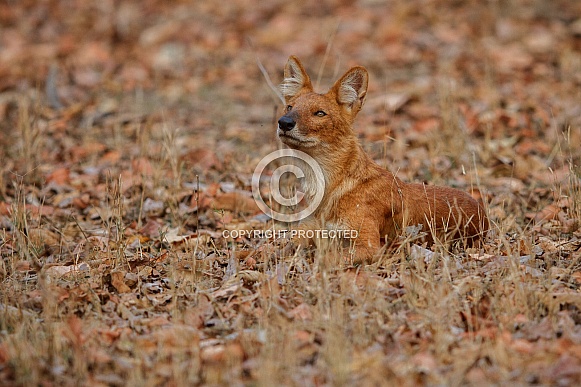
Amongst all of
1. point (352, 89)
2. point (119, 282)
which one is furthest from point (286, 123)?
point (119, 282)

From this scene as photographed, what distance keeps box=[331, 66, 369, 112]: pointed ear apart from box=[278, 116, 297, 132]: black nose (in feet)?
A: 2.02

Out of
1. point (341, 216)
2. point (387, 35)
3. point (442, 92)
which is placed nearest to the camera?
point (341, 216)

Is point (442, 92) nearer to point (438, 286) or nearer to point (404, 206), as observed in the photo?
point (404, 206)

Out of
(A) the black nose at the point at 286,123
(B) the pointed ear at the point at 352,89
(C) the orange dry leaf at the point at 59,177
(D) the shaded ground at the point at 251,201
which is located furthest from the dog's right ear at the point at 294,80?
(C) the orange dry leaf at the point at 59,177

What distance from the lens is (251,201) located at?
7414 mm

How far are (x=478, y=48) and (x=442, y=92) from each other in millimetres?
3780

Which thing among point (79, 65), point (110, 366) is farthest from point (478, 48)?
point (110, 366)

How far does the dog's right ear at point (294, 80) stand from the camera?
660 centimetres

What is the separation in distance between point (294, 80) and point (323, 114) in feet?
2.06

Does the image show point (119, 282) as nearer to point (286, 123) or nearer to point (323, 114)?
point (286, 123)

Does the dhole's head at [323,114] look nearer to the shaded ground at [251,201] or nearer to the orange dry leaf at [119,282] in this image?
the shaded ground at [251,201]

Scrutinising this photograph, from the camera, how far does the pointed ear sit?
6289 millimetres

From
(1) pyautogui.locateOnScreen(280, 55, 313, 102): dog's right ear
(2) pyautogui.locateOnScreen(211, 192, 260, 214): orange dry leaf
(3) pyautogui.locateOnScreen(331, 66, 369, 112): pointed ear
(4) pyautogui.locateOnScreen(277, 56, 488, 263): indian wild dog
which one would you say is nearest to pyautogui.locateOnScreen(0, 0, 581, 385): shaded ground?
(2) pyautogui.locateOnScreen(211, 192, 260, 214): orange dry leaf

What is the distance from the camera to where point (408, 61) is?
41.6 ft
